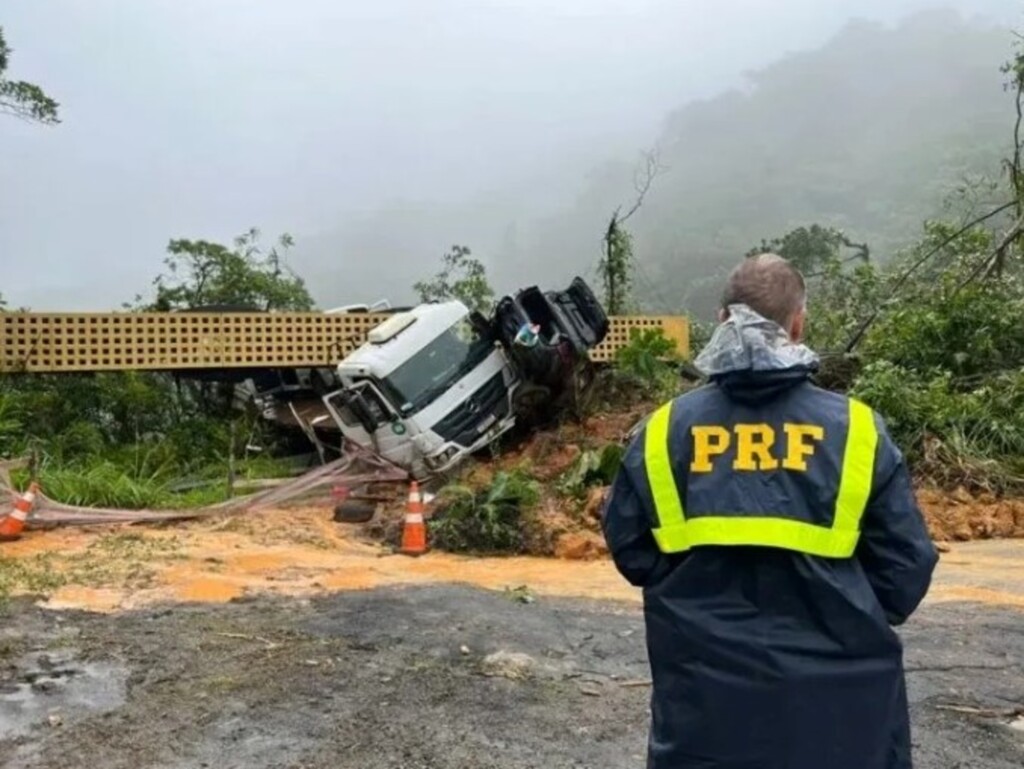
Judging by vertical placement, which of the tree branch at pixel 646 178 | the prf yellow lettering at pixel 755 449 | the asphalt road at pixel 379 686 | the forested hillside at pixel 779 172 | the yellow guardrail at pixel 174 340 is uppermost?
the forested hillside at pixel 779 172

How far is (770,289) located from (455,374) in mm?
9990

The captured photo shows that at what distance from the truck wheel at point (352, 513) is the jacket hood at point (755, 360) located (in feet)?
29.1

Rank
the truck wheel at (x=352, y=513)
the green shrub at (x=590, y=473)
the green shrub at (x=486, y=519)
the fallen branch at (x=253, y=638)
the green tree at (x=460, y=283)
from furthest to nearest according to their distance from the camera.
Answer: the green tree at (x=460, y=283)
the truck wheel at (x=352, y=513)
the green shrub at (x=590, y=473)
the green shrub at (x=486, y=519)
the fallen branch at (x=253, y=638)

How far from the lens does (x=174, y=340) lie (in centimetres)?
1472

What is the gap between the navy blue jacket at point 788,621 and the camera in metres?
1.92

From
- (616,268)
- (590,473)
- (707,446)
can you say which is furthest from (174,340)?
(707,446)

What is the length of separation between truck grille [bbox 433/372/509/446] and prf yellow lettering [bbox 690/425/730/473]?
9636mm

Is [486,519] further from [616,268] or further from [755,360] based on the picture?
[616,268]

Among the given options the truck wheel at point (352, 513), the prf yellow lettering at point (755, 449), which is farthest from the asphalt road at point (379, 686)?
the truck wheel at point (352, 513)

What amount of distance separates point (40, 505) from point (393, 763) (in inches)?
279

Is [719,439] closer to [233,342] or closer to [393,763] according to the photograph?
[393,763]

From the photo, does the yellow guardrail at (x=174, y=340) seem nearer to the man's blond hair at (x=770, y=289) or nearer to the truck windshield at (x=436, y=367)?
the truck windshield at (x=436, y=367)

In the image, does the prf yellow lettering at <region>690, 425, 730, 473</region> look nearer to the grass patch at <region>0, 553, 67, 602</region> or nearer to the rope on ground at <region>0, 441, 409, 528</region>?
the grass patch at <region>0, 553, 67, 602</region>

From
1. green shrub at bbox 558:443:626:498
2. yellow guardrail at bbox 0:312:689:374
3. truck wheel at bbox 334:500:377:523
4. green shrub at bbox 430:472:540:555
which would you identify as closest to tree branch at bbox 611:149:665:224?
yellow guardrail at bbox 0:312:689:374
